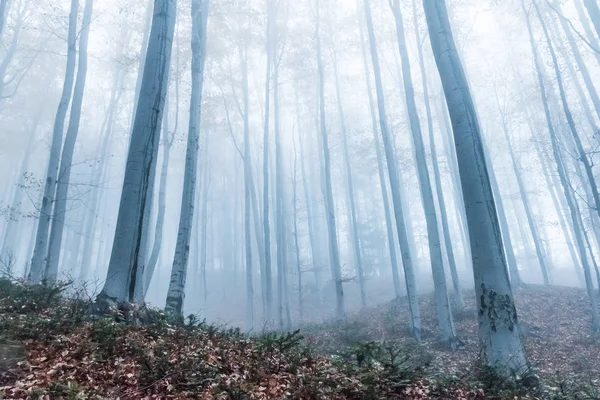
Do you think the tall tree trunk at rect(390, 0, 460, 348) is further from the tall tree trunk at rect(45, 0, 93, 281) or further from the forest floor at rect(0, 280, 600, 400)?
the tall tree trunk at rect(45, 0, 93, 281)

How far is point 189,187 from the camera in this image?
10227 millimetres

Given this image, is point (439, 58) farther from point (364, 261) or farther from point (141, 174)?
point (364, 261)

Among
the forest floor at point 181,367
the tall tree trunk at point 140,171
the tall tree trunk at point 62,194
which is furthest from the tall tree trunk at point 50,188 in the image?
the tall tree trunk at point 140,171

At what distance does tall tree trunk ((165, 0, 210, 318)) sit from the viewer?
29.6 feet

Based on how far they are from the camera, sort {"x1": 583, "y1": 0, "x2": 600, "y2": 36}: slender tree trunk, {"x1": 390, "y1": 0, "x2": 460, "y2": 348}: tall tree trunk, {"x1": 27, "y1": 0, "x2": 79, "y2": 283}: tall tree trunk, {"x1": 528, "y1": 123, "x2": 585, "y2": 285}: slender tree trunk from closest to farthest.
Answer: {"x1": 27, "y1": 0, "x2": 79, "y2": 283}: tall tree trunk → {"x1": 390, "y1": 0, "x2": 460, "y2": 348}: tall tree trunk → {"x1": 583, "y1": 0, "x2": 600, "y2": 36}: slender tree trunk → {"x1": 528, "y1": 123, "x2": 585, "y2": 285}: slender tree trunk

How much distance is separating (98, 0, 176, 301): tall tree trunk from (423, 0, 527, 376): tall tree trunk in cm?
523

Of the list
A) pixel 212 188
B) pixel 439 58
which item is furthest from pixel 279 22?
pixel 212 188

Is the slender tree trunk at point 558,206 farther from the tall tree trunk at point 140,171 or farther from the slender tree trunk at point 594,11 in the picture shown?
the tall tree trunk at point 140,171

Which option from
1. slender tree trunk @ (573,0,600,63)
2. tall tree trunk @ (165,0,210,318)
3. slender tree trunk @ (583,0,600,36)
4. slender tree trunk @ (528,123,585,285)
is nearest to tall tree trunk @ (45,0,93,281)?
tall tree trunk @ (165,0,210,318)

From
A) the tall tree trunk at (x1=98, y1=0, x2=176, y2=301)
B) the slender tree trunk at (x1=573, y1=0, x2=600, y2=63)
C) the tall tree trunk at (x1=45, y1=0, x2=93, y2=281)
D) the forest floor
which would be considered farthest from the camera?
the slender tree trunk at (x1=573, y1=0, x2=600, y2=63)

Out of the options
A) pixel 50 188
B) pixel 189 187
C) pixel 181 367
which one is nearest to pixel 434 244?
pixel 189 187

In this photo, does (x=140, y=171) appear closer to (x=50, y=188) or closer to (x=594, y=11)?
(x=50, y=188)

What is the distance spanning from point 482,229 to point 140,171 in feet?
18.6

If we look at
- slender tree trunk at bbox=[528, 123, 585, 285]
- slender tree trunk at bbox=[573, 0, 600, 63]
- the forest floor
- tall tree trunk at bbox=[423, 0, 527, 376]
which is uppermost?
slender tree trunk at bbox=[573, 0, 600, 63]
